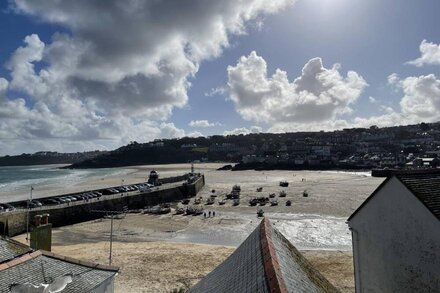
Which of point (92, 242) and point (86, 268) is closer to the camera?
point (86, 268)

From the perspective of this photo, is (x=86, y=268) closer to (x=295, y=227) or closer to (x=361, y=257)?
(x=361, y=257)

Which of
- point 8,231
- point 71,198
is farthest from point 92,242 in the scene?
point 71,198

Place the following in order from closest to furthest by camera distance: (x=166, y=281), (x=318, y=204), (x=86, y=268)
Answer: (x=86, y=268), (x=166, y=281), (x=318, y=204)

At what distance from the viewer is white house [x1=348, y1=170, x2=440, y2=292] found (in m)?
11.1

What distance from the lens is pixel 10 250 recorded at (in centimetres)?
1081

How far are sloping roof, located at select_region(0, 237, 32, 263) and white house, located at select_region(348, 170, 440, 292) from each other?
1101 centimetres

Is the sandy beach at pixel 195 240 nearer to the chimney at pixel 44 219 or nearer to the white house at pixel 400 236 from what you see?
the chimney at pixel 44 219

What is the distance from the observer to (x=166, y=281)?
20.6 meters

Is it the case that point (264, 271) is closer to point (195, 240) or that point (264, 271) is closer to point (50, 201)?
point (195, 240)

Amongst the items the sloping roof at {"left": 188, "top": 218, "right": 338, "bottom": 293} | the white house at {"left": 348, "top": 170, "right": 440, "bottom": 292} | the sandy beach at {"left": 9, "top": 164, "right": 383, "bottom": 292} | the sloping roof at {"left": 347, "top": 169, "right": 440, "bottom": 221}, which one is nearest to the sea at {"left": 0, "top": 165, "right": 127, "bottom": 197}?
the sandy beach at {"left": 9, "top": 164, "right": 383, "bottom": 292}

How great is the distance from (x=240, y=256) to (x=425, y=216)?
6.08 metres

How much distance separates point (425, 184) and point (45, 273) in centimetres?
1116

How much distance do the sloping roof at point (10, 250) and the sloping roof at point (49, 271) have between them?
1.59ft

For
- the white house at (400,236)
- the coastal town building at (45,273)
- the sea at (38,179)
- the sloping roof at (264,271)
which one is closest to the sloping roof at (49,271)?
the coastal town building at (45,273)
